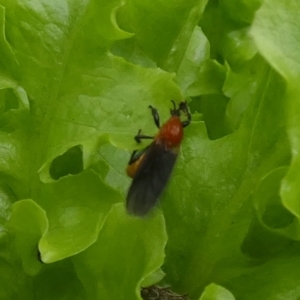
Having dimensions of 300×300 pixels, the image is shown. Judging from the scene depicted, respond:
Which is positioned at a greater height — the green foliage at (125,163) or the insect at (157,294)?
the green foliage at (125,163)

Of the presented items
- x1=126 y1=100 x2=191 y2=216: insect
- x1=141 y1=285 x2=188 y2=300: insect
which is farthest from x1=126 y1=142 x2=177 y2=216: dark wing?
x1=141 y1=285 x2=188 y2=300: insect

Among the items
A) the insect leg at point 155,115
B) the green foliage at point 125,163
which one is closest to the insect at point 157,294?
the green foliage at point 125,163

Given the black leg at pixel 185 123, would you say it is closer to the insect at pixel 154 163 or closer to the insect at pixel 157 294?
the insect at pixel 154 163

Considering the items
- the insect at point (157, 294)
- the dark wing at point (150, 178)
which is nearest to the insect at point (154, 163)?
the dark wing at point (150, 178)

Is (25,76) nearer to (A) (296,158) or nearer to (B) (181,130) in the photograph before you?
(B) (181,130)

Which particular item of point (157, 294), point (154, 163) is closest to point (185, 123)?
point (154, 163)
